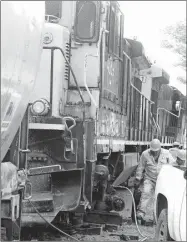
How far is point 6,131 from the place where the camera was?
154 inches

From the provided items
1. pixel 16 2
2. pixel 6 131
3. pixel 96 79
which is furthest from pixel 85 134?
pixel 16 2

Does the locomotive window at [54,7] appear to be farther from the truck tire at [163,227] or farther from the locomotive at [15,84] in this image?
the truck tire at [163,227]

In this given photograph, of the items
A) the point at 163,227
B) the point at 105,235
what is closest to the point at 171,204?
the point at 163,227

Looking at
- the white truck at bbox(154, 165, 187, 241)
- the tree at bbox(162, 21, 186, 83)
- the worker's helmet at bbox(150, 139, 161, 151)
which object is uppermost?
the tree at bbox(162, 21, 186, 83)

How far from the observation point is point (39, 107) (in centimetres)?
739

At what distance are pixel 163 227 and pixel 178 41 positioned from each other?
16.4 m

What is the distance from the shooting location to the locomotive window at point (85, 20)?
8094 mm

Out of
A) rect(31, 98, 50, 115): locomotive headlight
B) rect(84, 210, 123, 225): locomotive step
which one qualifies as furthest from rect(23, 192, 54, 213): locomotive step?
rect(84, 210, 123, 225): locomotive step

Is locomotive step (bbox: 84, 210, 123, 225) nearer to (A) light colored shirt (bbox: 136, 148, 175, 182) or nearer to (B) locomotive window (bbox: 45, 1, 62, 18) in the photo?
(A) light colored shirt (bbox: 136, 148, 175, 182)

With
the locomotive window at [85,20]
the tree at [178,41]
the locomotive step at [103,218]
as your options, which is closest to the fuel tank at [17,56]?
the locomotive window at [85,20]

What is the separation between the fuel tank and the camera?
3312 millimetres

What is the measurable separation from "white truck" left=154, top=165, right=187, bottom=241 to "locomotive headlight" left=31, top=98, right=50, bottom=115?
7.09 ft

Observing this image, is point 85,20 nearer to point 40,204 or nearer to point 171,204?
point 40,204

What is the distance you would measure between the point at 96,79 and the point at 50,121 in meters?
1.45
